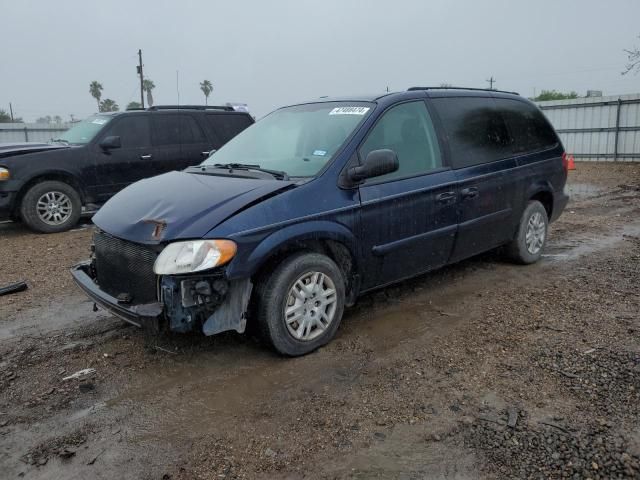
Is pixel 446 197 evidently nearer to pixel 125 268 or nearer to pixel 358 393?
pixel 358 393

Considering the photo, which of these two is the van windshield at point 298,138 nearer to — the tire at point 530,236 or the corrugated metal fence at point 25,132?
the tire at point 530,236

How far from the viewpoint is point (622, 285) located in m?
5.02

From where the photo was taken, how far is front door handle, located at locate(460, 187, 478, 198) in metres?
4.63

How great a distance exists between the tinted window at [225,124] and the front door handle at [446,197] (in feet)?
18.8

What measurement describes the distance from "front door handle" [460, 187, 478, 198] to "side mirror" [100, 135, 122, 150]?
5.81 metres

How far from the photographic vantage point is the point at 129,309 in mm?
3344

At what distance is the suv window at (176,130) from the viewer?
8883 mm

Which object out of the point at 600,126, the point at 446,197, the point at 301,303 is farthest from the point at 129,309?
the point at 600,126

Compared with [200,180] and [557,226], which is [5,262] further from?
[557,226]

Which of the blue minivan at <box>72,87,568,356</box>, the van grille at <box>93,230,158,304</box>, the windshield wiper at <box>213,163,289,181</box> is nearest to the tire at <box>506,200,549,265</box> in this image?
the blue minivan at <box>72,87,568,356</box>

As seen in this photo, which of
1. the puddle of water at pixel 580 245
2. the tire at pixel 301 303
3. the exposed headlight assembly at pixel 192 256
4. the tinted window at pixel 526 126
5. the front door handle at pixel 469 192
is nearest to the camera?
the exposed headlight assembly at pixel 192 256

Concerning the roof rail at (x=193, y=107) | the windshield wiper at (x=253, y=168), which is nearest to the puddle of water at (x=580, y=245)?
the windshield wiper at (x=253, y=168)

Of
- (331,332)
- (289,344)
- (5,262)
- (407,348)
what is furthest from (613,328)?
(5,262)

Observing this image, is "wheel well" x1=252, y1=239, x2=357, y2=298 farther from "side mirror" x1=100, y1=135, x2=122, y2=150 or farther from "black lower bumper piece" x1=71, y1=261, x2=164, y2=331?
"side mirror" x1=100, y1=135, x2=122, y2=150
